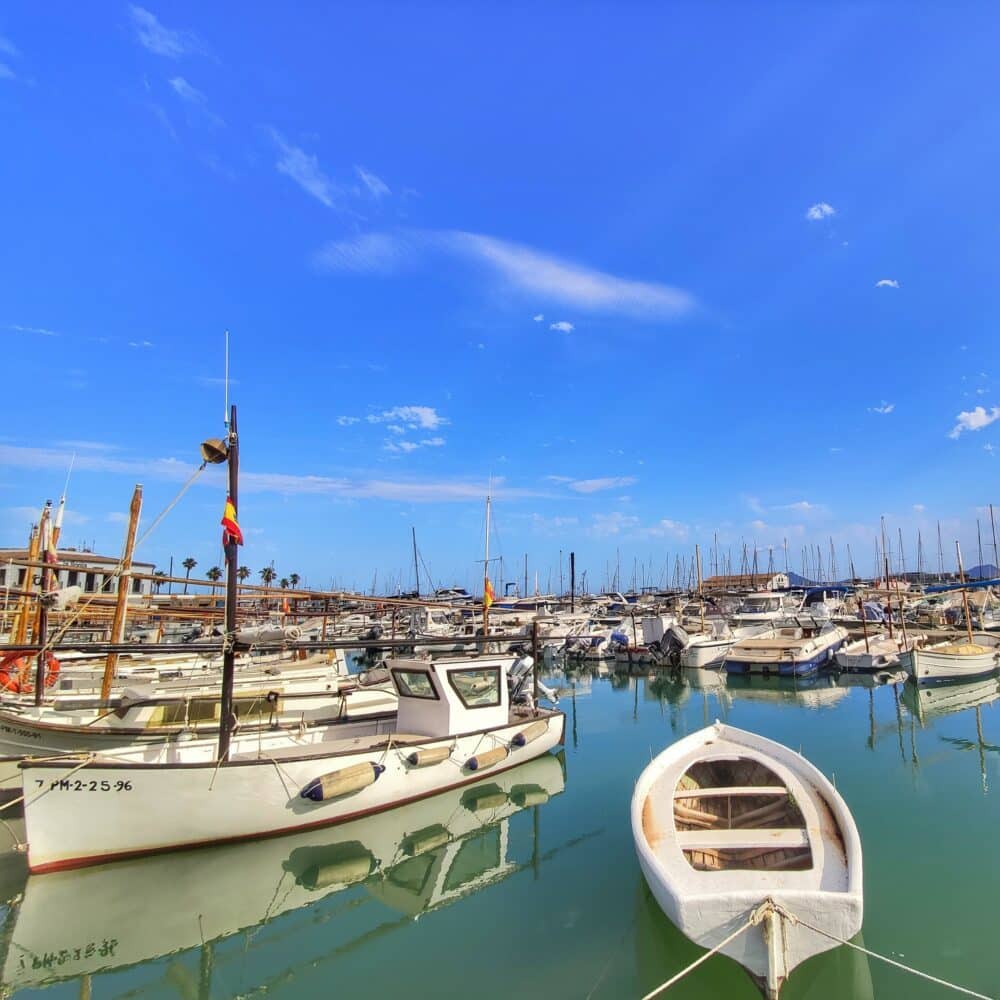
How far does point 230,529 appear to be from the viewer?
10.9 metres

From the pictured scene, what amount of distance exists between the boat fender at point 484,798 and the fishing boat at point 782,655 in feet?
70.9

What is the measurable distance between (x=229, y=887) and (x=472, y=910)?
12.2ft

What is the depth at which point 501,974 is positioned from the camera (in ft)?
21.7

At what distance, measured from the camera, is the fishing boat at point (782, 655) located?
2989 cm

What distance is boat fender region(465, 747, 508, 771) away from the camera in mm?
12789

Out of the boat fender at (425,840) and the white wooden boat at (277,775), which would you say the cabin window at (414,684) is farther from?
the boat fender at (425,840)

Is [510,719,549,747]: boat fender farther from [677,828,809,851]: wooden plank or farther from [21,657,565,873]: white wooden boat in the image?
[677,828,809,851]: wooden plank

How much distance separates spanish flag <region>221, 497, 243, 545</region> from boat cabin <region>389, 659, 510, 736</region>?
475 cm

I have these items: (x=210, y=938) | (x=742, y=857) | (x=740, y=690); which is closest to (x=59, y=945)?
(x=210, y=938)

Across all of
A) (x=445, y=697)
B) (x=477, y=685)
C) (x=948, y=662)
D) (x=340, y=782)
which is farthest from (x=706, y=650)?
(x=340, y=782)

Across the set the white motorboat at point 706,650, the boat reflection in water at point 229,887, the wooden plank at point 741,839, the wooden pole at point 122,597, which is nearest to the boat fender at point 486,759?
the boat reflection in water at point 229,887

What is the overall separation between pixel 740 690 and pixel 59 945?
26.4 metres

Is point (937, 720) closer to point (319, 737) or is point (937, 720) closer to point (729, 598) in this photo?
point (319, 737)

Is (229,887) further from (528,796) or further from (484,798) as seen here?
(528,796)
